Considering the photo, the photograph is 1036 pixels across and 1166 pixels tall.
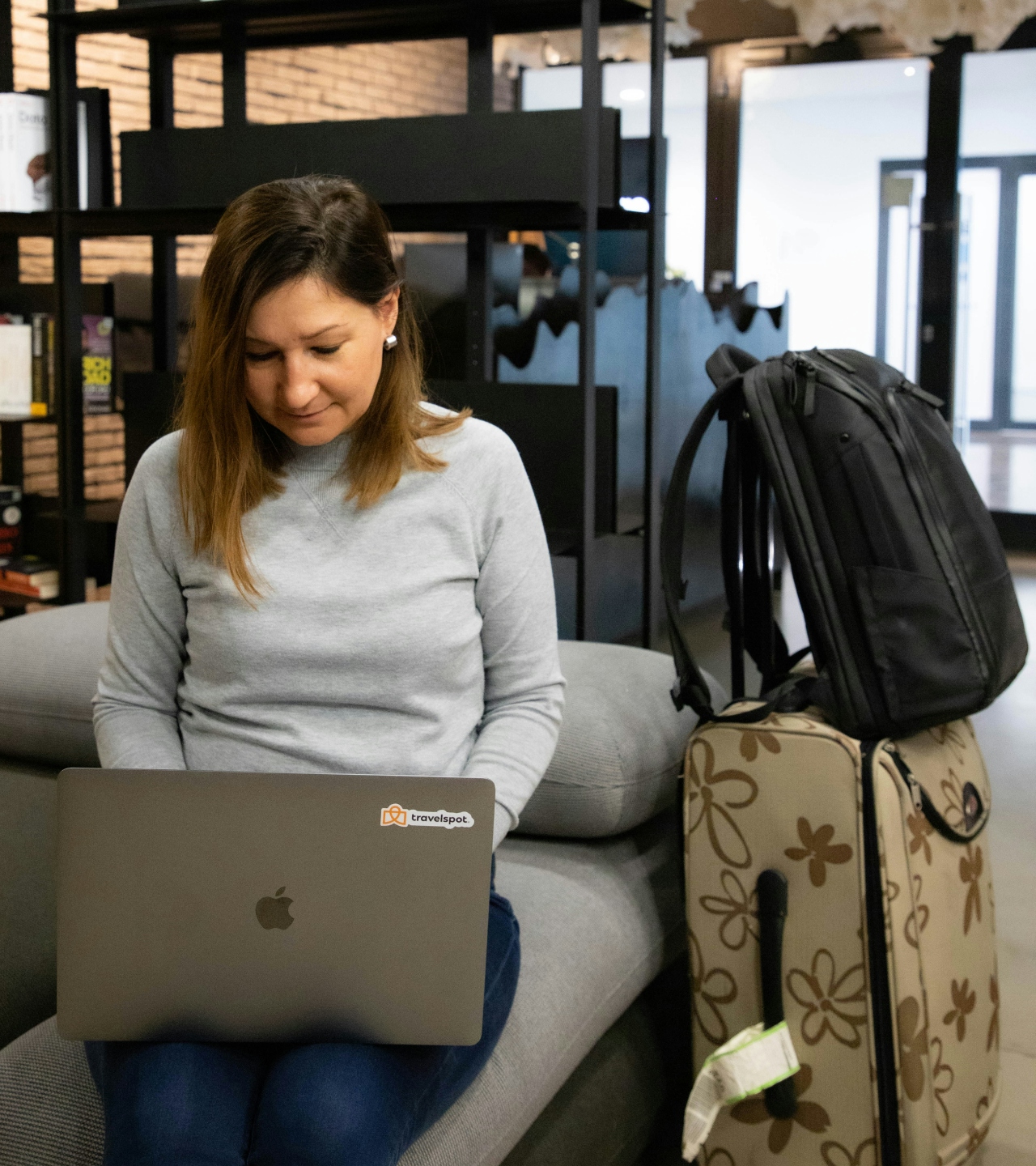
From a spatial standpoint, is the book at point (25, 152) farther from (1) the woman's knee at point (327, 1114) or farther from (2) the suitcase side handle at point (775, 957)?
(1) the woman's knee at point (327, 1114)

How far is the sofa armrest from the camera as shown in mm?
1303

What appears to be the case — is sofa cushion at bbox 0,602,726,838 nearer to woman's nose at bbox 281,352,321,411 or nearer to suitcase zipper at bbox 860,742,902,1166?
suitcase zipper at bbox 860,742,902,1166

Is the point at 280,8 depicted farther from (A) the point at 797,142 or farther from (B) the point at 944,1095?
(A) the point at 797,142

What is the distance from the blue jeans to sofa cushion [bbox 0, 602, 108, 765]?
2.89ft

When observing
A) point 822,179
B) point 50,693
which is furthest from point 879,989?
point 822,179

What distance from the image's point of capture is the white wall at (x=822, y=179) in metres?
6.02

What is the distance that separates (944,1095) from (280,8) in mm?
2544

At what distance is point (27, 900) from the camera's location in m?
1.46

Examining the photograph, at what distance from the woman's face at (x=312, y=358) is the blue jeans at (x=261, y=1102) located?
0.56 meters

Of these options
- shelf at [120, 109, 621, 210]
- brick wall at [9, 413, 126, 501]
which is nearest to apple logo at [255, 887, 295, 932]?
shelf at [120, 109, 621, 210]

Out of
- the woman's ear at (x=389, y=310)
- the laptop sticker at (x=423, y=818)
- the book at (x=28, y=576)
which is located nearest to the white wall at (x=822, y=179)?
the book at (x=28, y=576)

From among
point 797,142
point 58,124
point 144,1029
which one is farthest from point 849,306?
point 144,1029

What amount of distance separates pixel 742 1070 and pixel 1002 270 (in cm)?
542

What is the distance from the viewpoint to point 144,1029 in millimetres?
972
